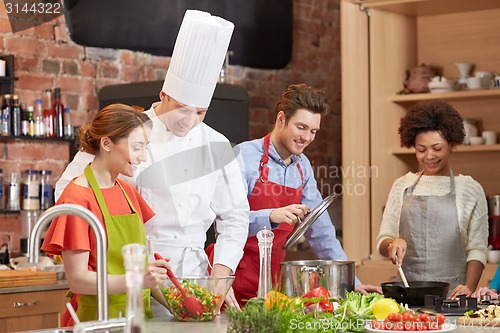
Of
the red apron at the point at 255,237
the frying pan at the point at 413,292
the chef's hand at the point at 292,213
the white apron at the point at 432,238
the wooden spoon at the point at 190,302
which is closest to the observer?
the wooden spoon at the point at 190,302

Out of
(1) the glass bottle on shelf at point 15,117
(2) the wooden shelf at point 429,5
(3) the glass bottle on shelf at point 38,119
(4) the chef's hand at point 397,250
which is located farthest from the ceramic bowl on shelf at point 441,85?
(1) the glass bottle on shelf at point 15,117

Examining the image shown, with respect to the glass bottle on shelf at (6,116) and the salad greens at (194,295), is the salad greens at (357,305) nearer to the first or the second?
the salad greens at (194,295)

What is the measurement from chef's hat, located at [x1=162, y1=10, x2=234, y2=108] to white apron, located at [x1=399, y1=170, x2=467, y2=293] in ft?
4.00

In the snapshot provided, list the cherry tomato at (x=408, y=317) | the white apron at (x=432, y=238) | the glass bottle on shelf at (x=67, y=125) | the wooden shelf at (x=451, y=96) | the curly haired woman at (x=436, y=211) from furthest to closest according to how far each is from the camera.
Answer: the wooden shelf at (x=451, y=96) < the glass bottle on shelf at (x=67, y=125) < the white apron at (x=432, y=238) < the curly haired woman at (x=436, y=211) < the cherry tomato at (x=408, y=317)

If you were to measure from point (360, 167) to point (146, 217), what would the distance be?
2.28m

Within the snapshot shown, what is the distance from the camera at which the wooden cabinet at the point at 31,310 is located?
381 centimetres

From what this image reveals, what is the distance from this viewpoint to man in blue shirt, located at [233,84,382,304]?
3334mm

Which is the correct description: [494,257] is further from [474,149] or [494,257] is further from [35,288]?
[35,288]

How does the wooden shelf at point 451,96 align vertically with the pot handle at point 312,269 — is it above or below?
above

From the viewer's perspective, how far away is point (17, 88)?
4.37m

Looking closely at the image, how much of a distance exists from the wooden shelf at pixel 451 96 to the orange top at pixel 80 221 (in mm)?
2520

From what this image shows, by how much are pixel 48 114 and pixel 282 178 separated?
4.97 ft

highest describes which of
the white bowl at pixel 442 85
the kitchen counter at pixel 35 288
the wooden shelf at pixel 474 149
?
the white bowl at pixel 442 85

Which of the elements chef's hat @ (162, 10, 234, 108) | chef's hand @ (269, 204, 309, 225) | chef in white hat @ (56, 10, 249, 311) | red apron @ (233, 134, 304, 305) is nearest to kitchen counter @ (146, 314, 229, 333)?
chef in white hat @ (56, 10, 249, 311)
